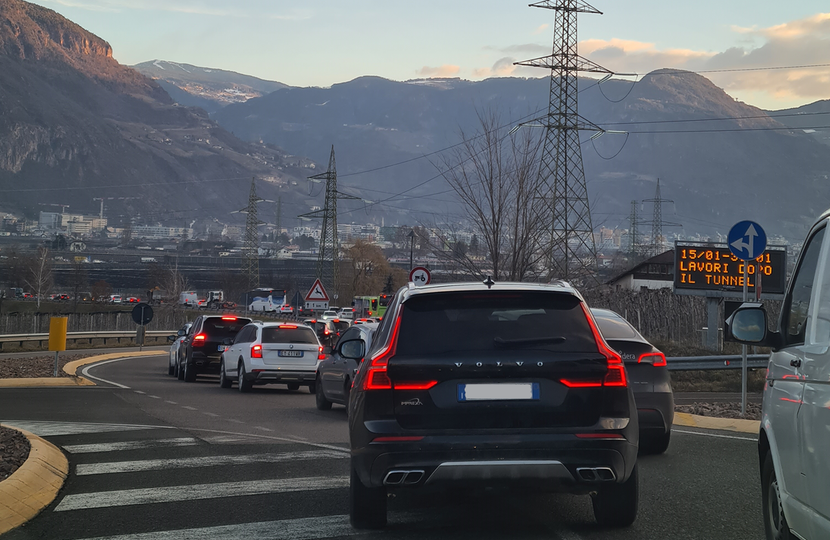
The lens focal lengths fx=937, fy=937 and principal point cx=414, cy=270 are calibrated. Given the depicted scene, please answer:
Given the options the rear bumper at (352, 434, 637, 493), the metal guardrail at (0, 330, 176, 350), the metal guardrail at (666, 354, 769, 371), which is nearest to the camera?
the rear bumper at (352, 434, 637, 493)

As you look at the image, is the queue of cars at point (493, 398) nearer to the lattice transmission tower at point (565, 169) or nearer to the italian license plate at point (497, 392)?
the italian license plate at point (497, 392)

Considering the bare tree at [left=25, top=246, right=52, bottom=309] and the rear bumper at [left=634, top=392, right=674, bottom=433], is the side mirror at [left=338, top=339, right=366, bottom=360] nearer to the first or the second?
the rear bumper at [left=634, top=392, right=674, bottom=433]

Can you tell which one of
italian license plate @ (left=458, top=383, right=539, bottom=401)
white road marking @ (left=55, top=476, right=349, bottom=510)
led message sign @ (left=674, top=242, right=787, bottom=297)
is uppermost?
led message sign @ (left=674, top=242, right=787, bottom=297)

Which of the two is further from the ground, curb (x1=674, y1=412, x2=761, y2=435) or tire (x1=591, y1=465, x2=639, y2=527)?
tire (x1=591, y1=465, x2=639, y2=527)

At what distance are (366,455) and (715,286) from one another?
27.0 metres

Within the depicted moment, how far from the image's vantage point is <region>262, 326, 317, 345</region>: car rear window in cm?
2104

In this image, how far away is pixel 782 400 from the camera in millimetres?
4625

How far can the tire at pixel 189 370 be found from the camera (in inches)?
987

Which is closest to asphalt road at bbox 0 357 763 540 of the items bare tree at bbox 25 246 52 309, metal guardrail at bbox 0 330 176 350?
metal guardrail at bbox 0 330 176 350

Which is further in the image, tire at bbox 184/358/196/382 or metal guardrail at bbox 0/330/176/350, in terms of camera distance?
metal guardrail at bbox 0/330/176/350

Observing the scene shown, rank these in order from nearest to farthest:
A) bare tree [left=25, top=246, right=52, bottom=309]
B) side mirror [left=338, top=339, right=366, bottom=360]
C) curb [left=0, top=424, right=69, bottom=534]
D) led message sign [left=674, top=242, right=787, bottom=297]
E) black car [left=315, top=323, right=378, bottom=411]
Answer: curb [left=0, top=424, right=69, bottom=534] < side mirror [left=338, top=339, right=366, bottom=360] < black car [left=315, top=323, right=378, bottom=411] < led message sign [left=674, top=242, right=787, bottom=297] < bare tree [left=25, top=246, right=52, bottom=309]

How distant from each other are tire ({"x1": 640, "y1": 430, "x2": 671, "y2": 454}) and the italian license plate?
502 cm

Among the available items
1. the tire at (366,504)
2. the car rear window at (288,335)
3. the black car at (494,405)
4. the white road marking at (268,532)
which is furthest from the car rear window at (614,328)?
the car rear window at (288,335)

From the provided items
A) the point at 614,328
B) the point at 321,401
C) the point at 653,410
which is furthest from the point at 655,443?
the point at 321,401
